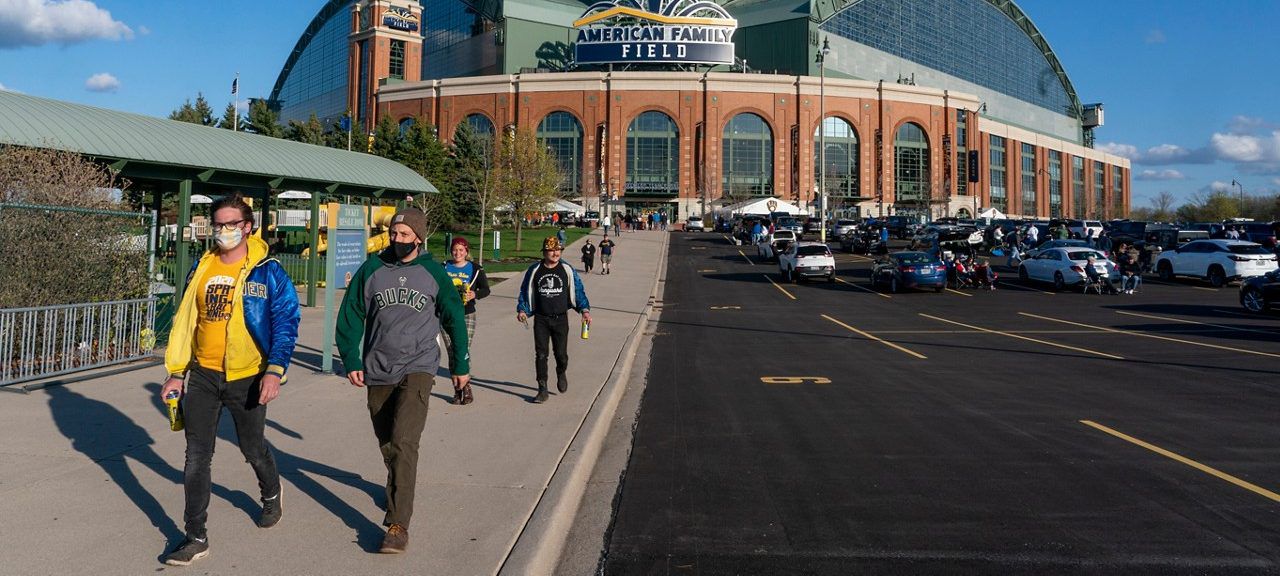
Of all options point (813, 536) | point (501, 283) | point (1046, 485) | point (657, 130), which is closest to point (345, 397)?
point (813, 536)

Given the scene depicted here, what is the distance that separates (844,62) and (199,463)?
10037 cm

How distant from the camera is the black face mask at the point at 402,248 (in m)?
4.99

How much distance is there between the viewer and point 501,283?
28.6m

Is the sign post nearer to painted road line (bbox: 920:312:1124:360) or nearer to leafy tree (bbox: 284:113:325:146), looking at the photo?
painted road line (bbox: 920:312:1124:360)

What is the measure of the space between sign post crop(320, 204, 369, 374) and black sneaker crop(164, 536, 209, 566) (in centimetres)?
615

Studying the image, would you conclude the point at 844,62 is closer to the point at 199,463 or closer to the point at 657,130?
the point at 657,130

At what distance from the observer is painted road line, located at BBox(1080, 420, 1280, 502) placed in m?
5.97

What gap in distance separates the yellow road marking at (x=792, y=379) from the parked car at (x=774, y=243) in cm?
3123

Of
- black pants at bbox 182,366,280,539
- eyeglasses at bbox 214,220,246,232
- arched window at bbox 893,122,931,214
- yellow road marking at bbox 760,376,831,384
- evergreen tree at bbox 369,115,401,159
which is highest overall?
arched window at bbox 893,122,931,214

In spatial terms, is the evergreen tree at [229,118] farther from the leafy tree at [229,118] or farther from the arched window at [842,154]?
the arched window at [842,154]

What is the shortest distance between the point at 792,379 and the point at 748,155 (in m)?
78.4

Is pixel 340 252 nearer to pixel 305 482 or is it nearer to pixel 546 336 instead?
pixel 546 336

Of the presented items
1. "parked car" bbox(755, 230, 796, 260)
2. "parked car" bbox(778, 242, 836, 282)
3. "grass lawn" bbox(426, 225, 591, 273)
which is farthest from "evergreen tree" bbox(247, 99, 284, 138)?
"parked car" bbox(778, 242, 836, 282)

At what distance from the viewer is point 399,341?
15.9 feet
